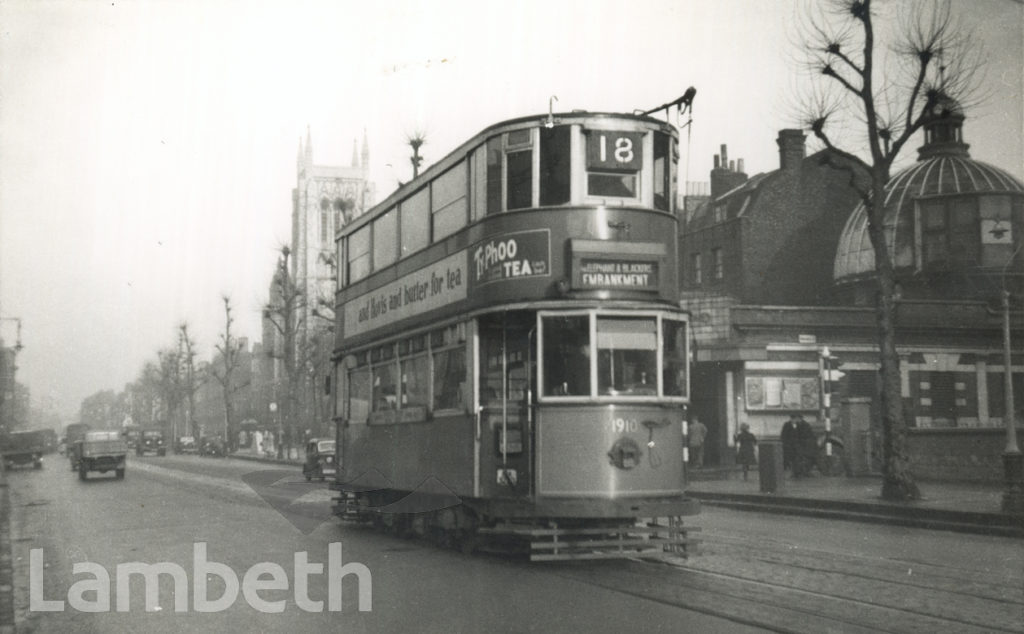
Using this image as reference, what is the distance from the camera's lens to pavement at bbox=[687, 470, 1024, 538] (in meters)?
15.8

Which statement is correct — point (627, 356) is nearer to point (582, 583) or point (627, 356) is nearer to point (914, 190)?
Answer: point (582, 583)

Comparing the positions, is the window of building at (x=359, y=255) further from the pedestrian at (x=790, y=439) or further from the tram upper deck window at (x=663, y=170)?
the pedestrian at (x=790, y=439)

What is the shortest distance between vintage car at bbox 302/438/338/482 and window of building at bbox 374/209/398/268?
18.9 m

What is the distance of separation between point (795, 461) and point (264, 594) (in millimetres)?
19677

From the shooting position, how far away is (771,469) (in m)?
22.3

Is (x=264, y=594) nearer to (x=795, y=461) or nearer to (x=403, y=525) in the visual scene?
(x=403, y=525)

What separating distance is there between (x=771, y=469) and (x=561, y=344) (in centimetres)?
1280

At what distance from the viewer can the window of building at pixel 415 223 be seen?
44.5 feet

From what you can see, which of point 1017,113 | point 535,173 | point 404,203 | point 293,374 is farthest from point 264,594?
point 293,374

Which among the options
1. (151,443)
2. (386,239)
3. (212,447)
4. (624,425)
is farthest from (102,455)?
(151,443)

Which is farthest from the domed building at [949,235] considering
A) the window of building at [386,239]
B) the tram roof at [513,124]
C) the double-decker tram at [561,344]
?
the double-decker tram at [561,344]

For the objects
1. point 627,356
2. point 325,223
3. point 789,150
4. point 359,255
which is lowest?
point 627,356

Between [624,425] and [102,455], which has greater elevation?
[624,425]

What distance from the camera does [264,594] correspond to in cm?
1002
